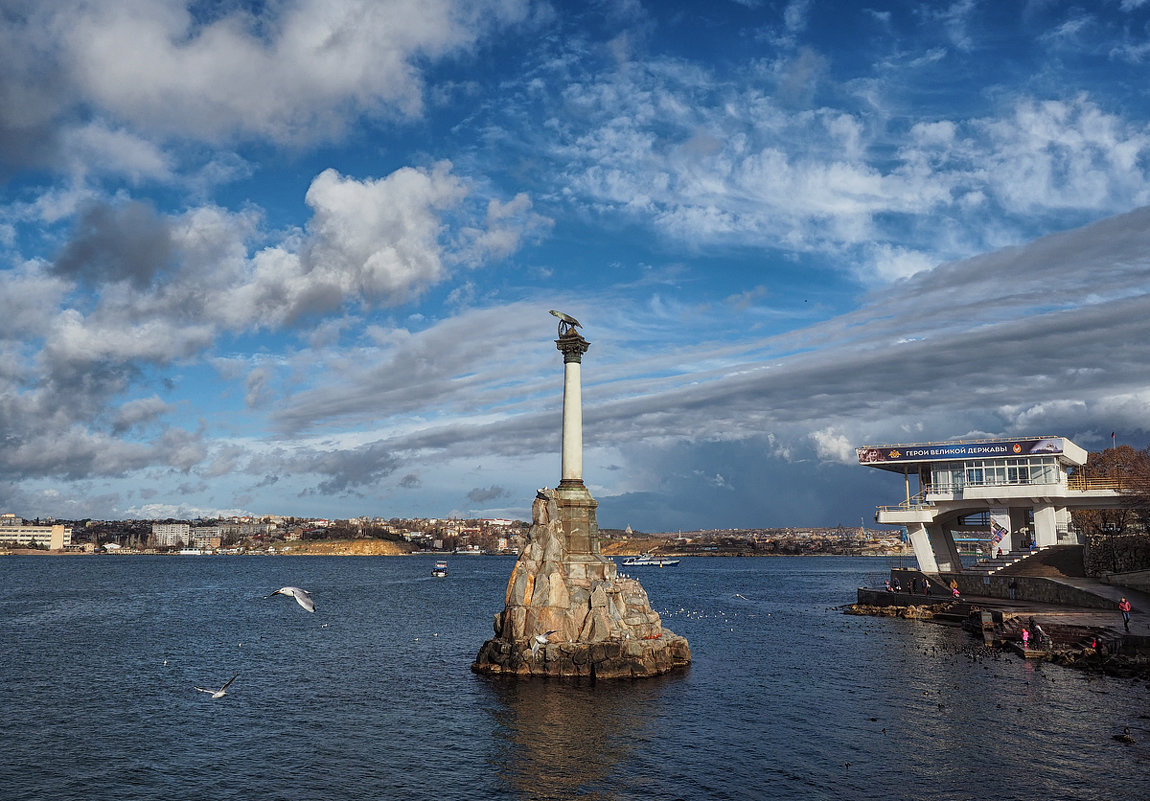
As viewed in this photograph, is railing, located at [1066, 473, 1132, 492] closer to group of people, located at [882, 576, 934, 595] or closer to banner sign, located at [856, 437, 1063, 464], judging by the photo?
banner sign, located at [856, 437, 1063, 464]

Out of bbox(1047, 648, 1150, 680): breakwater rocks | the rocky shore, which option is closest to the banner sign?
the rocky shore

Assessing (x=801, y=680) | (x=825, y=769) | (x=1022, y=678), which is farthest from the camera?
(x=801, y=680)

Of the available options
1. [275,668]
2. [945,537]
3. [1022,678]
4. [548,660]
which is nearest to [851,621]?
[945,537]

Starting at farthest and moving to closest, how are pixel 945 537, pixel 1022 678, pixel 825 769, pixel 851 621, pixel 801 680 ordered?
pixel 945 537 → pixel 851 621 → pixel 801 680 → pixel 1022 678 → pixel 825 769

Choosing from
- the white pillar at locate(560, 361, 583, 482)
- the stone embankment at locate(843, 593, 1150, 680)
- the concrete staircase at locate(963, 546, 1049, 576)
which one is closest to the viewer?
the stone embankment at locate(843, 593, 1150, 680)

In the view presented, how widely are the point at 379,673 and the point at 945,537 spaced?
1906 inches

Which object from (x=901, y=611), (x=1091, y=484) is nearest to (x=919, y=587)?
(x=901, y=611)

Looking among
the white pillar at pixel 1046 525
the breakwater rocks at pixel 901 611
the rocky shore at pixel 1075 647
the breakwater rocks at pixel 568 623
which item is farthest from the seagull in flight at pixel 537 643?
the white pillar at pixel 1046 525

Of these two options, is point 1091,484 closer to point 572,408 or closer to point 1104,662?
point 1104,662

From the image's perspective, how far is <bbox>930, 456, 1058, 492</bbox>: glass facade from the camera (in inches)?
2351

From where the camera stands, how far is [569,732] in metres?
26.6

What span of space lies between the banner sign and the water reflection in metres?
37.0

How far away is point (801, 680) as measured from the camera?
117ft

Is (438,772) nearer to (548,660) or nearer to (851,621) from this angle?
(548,660)
